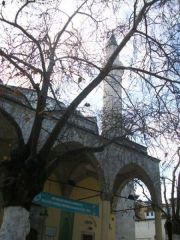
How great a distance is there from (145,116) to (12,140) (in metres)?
6.65

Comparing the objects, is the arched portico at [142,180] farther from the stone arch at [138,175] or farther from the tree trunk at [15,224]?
the tree trunk at [15,224]

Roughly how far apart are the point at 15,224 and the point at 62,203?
5943mm

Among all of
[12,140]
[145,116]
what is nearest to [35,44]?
[145,116]

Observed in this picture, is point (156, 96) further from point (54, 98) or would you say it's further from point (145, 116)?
point (54, 98)

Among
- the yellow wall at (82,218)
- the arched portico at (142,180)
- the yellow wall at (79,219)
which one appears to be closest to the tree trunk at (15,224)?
the arched portico at (142,180)

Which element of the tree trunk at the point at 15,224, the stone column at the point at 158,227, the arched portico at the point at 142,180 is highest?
the arched portico at the point at 142,180

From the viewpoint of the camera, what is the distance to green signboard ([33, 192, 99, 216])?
41.8ft

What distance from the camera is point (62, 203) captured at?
13438mm

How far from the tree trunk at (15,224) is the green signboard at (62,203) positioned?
15.4ft

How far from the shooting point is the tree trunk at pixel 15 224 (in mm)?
7406

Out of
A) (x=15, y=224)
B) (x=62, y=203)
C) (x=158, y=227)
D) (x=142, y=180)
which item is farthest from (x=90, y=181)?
(x=15, y=224)

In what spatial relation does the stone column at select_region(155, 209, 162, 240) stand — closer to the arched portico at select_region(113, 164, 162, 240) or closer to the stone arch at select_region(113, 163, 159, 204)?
the arched portico at select_region(113, 164, 162, 240)

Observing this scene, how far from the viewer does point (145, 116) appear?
9781 mm

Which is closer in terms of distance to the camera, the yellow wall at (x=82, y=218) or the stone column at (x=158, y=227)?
the stone column at (x=158, y=227)
